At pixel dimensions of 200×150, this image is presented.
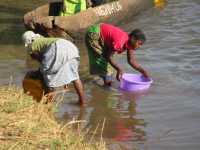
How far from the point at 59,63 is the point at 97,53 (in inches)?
53.4

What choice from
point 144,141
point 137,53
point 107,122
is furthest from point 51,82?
point 137,53

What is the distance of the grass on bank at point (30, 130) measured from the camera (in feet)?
15.3

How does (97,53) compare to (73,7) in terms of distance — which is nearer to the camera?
(97,53)

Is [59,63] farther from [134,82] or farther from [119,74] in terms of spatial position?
[134,82]

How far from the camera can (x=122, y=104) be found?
24.3 feet

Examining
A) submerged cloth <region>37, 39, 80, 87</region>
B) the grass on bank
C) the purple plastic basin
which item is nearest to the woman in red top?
the purple plastic basin

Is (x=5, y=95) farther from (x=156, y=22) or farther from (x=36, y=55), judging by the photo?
(x=156, y=22)

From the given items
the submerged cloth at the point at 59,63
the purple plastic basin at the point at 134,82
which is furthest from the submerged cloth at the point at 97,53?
the submerged cloth at the point at 59,63

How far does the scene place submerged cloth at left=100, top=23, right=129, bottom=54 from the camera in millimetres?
7348

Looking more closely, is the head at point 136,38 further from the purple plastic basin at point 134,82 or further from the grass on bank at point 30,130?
the grass on bank at point 30,130

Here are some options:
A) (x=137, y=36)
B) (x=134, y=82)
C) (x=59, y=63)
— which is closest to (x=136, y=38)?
(x=137, y=36)

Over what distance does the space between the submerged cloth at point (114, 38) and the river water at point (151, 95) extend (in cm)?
69

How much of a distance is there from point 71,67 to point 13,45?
3.85 metres

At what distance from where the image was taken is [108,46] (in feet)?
25.1
